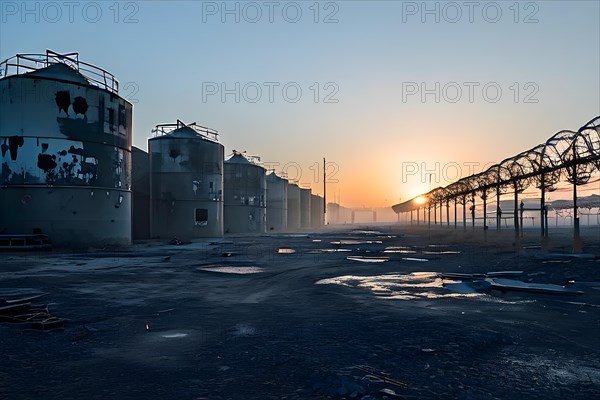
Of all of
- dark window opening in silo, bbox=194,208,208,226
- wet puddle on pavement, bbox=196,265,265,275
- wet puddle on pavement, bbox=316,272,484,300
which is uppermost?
dark window opening in silo, bbox=194,208,208,226

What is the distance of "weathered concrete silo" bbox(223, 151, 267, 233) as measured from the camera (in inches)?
1943

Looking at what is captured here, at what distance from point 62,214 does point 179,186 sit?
557 inches

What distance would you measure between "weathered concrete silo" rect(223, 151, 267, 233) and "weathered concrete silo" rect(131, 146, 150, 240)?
13414 mm

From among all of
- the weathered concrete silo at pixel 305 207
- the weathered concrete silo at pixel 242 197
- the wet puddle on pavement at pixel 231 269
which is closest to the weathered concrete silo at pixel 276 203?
the weathered concrete silo at pixel 242 197

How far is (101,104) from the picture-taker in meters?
24.0

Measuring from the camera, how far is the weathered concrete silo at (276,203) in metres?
68.7

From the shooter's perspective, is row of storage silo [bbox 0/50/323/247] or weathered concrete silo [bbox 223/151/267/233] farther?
weathered concrete silo [bbox 223/151/267/233]

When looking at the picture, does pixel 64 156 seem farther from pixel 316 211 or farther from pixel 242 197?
pixel 316 211

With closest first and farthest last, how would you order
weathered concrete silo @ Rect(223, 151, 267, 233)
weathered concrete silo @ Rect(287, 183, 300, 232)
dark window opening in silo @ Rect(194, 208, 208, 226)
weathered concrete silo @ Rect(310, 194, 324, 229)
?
dark window opening in silo @ Rect(194, 208, 208, 226) → weathered concrete silo @ Rect(223, 151, 267, 233) → weathered concrete silo @ Rect(287, 183, 300, 232) → weathered concrete silo @ Rect(310, 194, 324, 229)

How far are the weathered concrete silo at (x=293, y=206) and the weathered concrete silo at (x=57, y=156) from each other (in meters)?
57.4

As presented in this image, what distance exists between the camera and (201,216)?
121ft

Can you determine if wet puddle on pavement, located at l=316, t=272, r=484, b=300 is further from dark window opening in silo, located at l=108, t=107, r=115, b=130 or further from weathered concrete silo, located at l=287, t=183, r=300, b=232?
weathered concrete silo, located at l=287, t=183, r=300, b=232

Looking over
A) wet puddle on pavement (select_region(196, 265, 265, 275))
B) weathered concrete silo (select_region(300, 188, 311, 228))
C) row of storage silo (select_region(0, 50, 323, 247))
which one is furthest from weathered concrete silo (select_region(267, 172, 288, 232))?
wet puddle on pavement (select_region(196, 265, 265, 275))

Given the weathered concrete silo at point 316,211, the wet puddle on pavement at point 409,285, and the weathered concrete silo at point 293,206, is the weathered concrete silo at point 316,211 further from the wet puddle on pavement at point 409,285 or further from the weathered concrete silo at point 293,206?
the wet puddle on pavement at point 409,285
